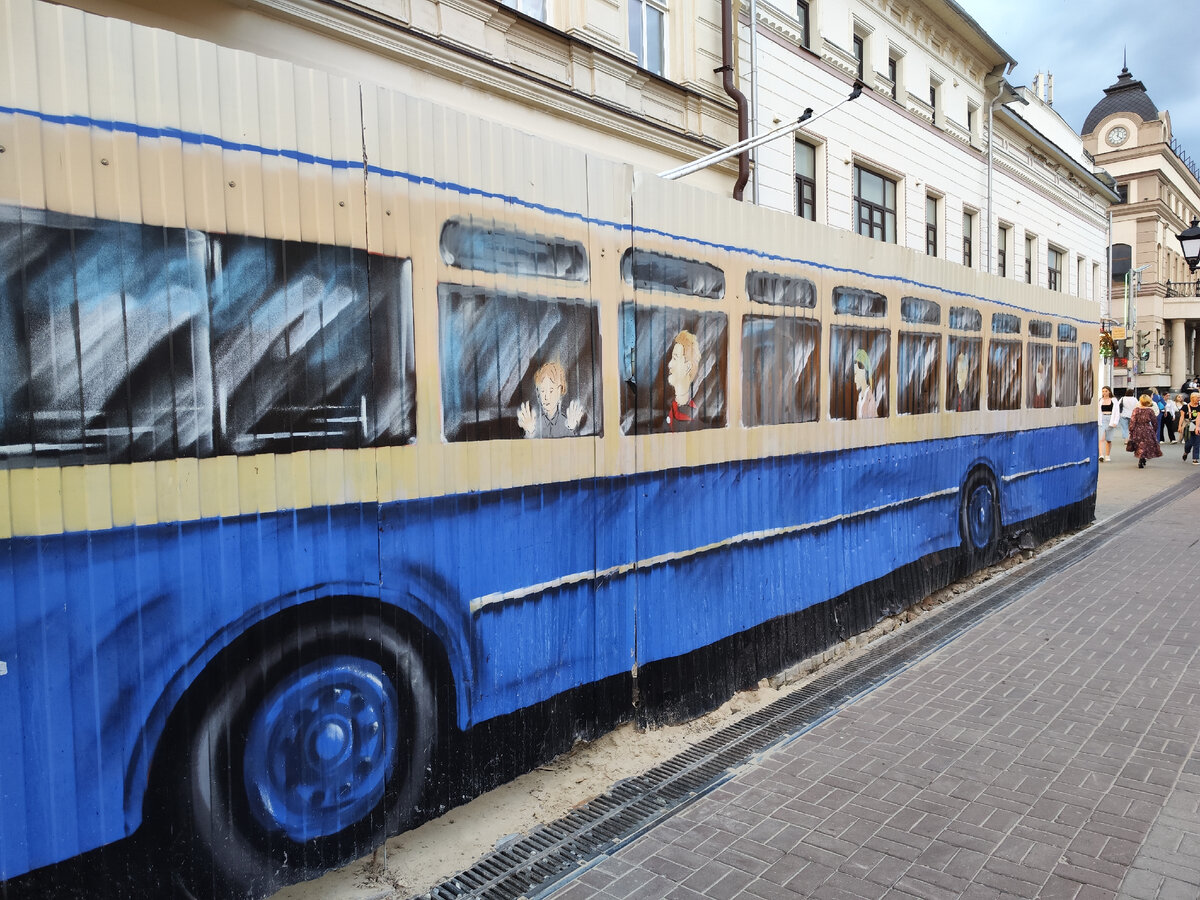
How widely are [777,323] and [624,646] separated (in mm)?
2258

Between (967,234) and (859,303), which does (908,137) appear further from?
(859,303)

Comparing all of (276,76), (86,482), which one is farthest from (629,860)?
(276,76)

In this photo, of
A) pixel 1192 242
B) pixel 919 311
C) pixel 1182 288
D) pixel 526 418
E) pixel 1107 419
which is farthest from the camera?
pixel 1182 288

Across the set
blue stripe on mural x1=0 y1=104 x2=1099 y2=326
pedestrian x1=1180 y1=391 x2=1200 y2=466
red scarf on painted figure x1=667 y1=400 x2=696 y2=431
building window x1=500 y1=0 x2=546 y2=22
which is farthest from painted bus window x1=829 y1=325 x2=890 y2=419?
pedestrian x1=1180 y1=391 x2=1200 y2=466

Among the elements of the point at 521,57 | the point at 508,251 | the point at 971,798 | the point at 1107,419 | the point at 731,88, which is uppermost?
the point at 731,88

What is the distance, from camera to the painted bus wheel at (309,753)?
8.67 feet

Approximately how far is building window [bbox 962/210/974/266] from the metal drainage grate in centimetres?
1756

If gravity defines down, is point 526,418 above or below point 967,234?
below

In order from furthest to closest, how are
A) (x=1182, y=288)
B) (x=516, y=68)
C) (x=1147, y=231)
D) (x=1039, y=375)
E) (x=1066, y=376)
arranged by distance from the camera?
(x=1182, y=288), (x=1147, y=231), (x=1066, y=376), (x=516, y=68), (x=1039, y=375)

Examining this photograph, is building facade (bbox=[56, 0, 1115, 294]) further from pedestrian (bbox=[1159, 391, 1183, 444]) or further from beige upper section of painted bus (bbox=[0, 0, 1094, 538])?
pedestrian (bbox=[1159, 391, 1183, 444])

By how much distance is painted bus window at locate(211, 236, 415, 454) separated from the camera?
2.63m

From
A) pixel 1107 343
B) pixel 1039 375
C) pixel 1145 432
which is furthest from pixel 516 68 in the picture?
pixel 1107 343

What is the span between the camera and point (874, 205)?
1739 centimetres

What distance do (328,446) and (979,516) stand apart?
695cm
